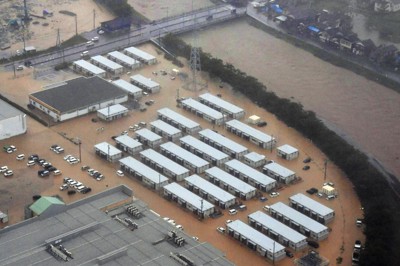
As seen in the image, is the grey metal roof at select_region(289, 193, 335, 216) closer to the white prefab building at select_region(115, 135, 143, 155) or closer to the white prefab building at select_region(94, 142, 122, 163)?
the white prefab building at select_region(115, 135, 143, 155)


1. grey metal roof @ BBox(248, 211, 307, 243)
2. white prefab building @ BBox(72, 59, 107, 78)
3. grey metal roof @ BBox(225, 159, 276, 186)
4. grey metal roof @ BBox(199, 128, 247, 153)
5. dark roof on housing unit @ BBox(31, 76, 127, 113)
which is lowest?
white prefab building @ BBox(72, 59, 107, 78)

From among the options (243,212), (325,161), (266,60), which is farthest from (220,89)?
(243,212)

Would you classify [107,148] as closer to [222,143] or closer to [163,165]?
[163,165]

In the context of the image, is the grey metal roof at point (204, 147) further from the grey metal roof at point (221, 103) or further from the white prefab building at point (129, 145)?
the grey metal roof at point (221, 103)

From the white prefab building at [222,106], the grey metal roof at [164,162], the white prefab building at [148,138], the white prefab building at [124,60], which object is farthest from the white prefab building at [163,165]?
the white prefab building at [124,60]

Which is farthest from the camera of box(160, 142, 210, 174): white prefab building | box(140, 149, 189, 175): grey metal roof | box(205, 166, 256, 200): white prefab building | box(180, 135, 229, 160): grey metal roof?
box(180, 135, 229, 160): grey metal roof

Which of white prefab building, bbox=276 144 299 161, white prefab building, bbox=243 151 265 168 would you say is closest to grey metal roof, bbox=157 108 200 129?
white prefab building, bbox=243 151 265 168
